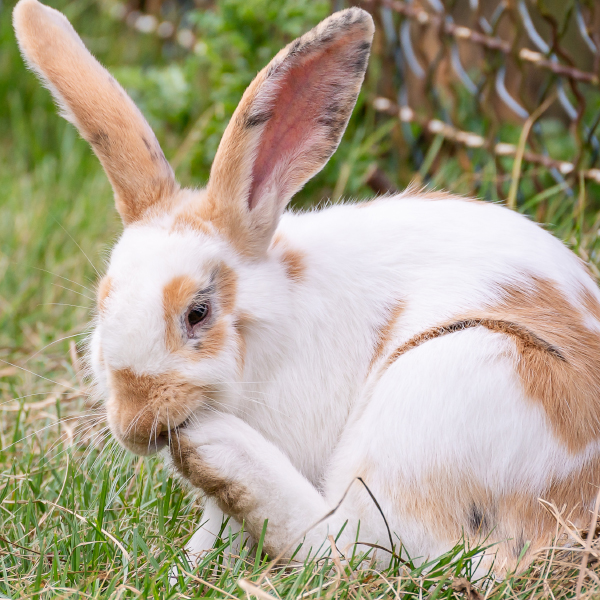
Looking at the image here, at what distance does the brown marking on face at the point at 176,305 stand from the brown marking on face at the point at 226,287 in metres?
0.10

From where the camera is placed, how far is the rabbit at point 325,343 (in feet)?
7.53

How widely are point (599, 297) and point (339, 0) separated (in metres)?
3.37

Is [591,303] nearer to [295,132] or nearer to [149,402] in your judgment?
[295,132]

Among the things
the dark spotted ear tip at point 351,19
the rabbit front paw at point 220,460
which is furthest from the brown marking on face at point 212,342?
the dark spotted ear tip at point 351,19

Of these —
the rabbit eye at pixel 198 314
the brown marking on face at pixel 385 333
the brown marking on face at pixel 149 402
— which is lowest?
the brown marking on face at pixel 149 402

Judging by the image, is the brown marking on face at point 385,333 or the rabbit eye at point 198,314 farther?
the brown marking on face at point 385,333

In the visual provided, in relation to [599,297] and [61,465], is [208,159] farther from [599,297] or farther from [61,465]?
[599,297]

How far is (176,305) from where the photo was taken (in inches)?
90.9

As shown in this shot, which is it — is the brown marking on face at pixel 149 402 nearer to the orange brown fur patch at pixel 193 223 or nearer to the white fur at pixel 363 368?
the white fur at pixel 363 368

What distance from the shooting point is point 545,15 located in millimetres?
4160

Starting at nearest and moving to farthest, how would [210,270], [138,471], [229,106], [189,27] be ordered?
[210,270] → [138,471] → [229,106] → [189,27]

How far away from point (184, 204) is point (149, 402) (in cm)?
67

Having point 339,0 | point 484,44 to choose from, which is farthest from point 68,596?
point 339,0

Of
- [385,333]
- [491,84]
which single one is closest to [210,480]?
[385,333]
